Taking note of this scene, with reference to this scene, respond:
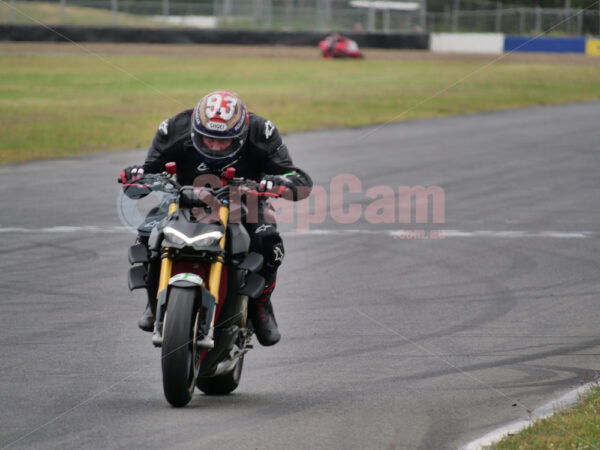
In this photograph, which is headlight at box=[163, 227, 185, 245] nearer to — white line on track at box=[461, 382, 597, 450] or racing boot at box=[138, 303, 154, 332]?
racing boot at box=[138, 303, 154, 332]

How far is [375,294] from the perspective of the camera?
9.05 m

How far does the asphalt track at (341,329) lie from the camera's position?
5.53 metres

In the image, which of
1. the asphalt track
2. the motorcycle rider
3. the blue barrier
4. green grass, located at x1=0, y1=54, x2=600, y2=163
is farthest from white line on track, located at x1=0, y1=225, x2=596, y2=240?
the blue barrier

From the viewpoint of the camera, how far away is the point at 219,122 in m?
5.99

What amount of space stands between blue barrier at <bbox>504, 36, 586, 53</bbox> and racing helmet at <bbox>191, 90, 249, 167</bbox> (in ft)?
160

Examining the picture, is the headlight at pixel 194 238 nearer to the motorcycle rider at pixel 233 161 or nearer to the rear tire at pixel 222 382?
the motorcycle rider at pixel 233 161

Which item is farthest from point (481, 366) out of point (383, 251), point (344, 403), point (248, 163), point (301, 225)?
point (301, 225)

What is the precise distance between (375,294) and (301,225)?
12.2 ft

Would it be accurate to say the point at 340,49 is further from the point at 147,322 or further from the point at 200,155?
the point at 147,322

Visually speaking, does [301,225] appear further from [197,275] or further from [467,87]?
[467,87]

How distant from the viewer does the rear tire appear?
20.2 ft

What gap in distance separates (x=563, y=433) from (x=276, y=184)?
6.71 feet

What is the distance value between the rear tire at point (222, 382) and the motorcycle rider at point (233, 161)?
0.33 metres

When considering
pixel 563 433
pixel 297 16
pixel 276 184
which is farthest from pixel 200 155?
pixel 297 16
